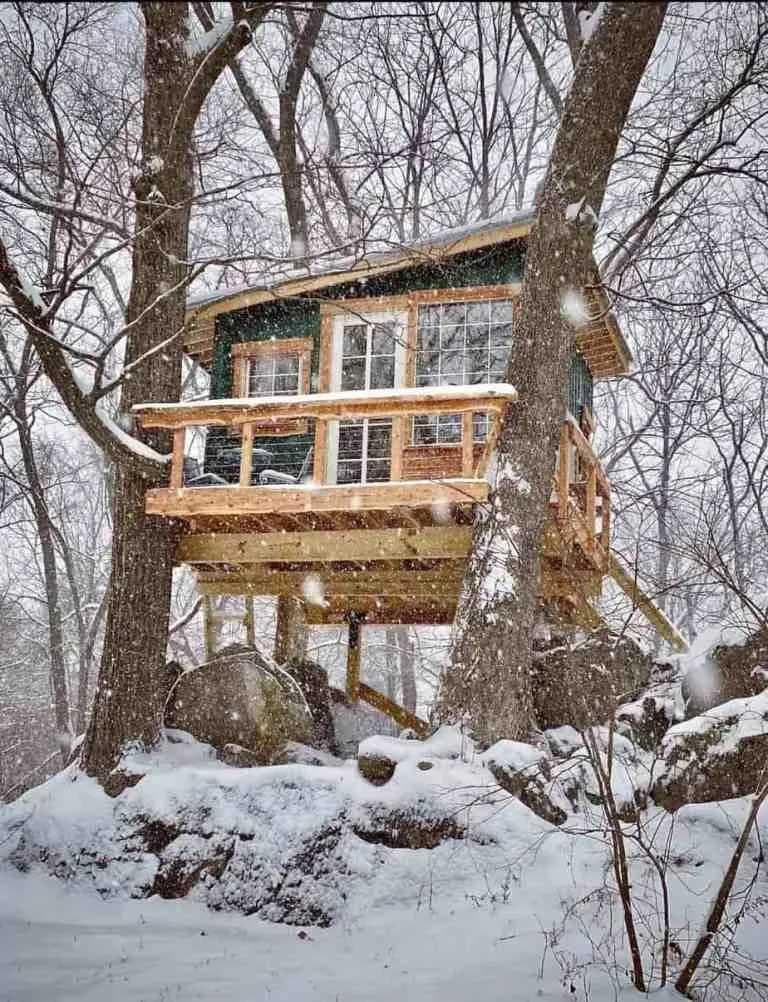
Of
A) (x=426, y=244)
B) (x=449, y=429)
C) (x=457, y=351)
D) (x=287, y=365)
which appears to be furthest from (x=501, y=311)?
(x=287, y=365)

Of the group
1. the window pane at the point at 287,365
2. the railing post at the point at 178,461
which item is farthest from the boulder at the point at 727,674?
the window pane at the point at 287,365

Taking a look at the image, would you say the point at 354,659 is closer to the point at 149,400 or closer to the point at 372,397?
the point at 149,400

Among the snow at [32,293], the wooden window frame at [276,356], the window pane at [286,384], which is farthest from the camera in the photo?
the window pane at [286,384]

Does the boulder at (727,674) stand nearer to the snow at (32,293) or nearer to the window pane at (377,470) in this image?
the window pane at (377,470)

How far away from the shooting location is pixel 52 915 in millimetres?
5777

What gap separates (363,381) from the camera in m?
10.5

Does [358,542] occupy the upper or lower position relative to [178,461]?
lower

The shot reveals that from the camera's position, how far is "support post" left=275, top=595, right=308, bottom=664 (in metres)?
11.4

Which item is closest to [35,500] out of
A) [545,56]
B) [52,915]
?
[52,915]

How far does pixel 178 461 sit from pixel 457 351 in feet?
12.7

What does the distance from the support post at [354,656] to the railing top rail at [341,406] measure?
5.07 meters

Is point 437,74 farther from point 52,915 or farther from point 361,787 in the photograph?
point 52,915

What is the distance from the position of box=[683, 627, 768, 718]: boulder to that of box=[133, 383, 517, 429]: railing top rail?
283cm

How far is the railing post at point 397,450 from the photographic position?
7.48 metres
